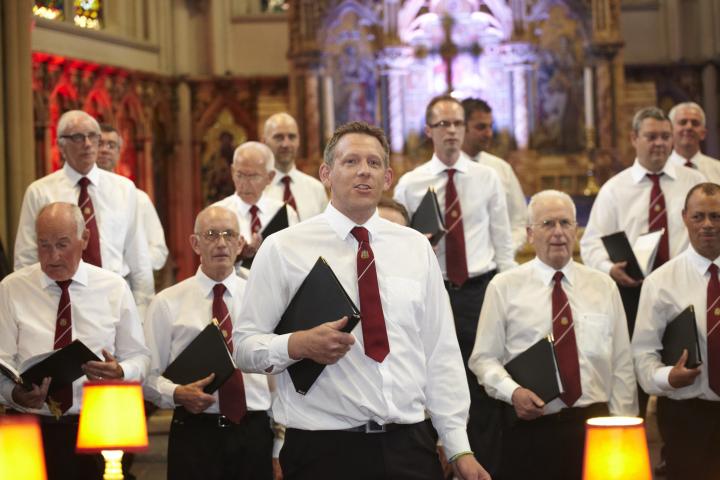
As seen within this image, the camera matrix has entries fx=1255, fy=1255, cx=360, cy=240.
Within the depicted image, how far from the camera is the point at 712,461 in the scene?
534 centimetres

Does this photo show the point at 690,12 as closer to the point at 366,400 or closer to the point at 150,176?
the point at 150,176

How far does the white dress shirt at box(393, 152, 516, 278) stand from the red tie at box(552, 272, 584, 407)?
1112mm

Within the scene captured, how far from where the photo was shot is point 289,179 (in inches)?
290

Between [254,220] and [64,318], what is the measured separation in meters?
1.84

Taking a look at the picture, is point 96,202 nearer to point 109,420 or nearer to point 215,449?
point 215,449

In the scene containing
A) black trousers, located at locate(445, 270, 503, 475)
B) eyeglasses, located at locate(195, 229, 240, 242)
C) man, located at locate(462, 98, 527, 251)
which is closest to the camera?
eyeglasses, located at locate(195, 229, 240, 242)

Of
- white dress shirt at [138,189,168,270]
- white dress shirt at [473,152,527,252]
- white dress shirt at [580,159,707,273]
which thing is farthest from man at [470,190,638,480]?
white dress shirt at [138,189,168,270]

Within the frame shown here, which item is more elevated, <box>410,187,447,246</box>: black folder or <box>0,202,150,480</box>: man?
<box>410,187,447,246</box>: black folder

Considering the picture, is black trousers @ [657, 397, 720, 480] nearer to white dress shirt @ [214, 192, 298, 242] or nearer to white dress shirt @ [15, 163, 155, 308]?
white dress shirt @ [214, 192, 298, 242]

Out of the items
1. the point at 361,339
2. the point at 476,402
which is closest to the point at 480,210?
the point at 476,402

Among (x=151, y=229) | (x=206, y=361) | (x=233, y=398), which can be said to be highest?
(x=151, y=229)

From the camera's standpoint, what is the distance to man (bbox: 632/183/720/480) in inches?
209

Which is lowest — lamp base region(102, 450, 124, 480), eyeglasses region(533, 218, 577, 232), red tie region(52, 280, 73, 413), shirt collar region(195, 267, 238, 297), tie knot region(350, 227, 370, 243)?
lamp base region(102, 450, 124, 480)

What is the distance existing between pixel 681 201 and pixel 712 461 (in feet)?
5.75
